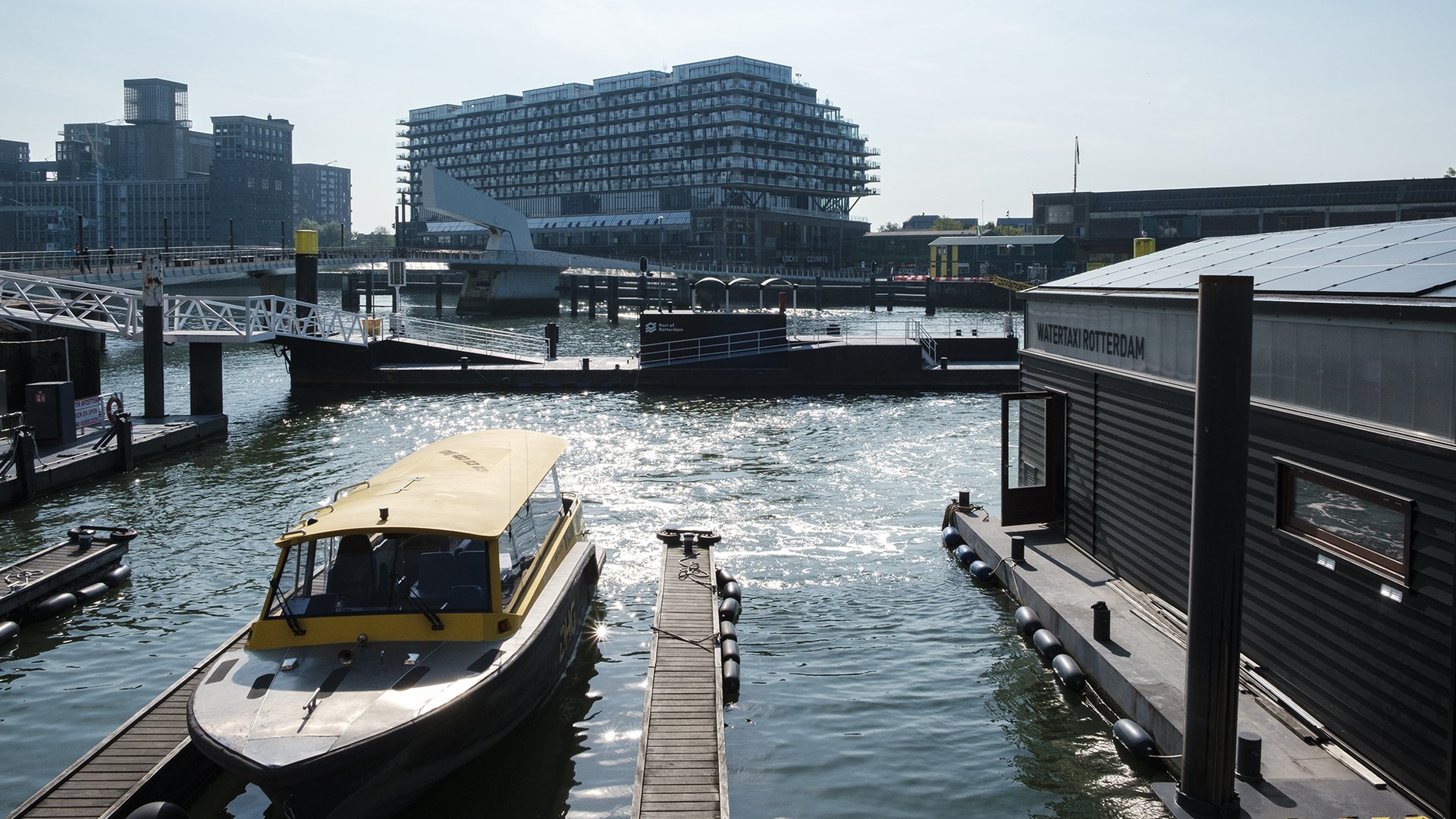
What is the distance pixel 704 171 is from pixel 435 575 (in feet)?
538

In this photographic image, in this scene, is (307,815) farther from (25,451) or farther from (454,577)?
(25,451)

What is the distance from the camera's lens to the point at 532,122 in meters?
197

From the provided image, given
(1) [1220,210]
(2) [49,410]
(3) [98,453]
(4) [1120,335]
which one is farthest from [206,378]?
(1) [1220,210]

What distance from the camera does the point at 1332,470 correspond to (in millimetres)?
10344

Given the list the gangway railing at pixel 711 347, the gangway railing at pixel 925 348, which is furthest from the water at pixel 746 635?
the gangway railing at pixel 711 347

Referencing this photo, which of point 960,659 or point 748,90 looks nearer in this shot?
point 960,659

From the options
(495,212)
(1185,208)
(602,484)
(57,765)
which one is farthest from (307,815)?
(1185,208)

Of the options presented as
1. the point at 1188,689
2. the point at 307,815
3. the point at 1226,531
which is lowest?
the point at 307,815

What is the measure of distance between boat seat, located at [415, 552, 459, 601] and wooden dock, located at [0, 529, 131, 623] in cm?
800

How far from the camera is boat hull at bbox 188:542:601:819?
8852 mm

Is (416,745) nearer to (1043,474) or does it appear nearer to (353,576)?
(353,576)

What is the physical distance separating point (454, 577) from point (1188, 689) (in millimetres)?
6858

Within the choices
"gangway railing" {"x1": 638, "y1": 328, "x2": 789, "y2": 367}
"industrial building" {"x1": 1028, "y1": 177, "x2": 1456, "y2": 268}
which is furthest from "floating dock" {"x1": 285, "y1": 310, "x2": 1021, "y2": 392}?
"industrial building" {"x1": 1028, "y1": 177, "x2": 1456, "y2": 268}

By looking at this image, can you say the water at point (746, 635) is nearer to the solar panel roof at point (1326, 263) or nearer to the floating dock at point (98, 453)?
the floating dock at point (98, 453)
